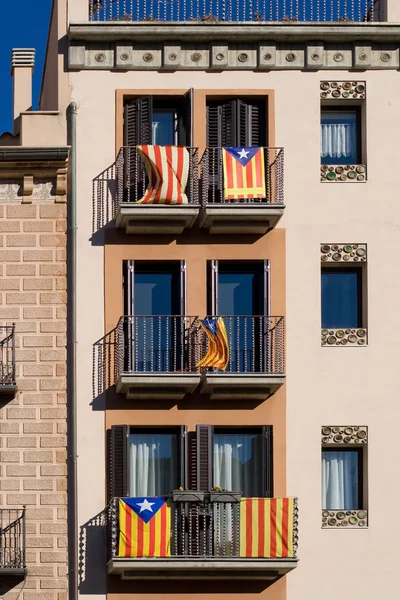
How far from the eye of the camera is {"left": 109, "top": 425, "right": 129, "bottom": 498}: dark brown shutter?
36094 mm

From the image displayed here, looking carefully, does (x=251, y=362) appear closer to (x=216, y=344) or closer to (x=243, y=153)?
(x=216, y=344)

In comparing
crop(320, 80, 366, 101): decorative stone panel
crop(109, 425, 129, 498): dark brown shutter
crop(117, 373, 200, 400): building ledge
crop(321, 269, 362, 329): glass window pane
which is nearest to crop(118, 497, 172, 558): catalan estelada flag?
crop(109, 425, 129, 498): dark brown shutter

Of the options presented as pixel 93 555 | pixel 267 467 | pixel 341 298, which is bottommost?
pixel 93 555

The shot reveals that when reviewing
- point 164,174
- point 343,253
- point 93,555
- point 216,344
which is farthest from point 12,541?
point 343,253

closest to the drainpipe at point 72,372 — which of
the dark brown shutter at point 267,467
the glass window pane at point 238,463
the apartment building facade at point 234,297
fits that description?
the apartment building facade at point 234,297

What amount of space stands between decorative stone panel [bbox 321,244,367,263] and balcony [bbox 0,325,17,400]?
6522 millimetres

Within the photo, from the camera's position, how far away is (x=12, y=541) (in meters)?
35.8

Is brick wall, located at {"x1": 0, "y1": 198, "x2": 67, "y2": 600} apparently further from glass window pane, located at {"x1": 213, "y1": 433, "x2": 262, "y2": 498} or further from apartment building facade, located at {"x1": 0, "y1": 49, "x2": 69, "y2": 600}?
glass window pane, located at {"x1": 213, "y1": 433, "x2": 262, "y2": 498}

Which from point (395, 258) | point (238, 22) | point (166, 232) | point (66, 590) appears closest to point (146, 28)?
point (238, 22)

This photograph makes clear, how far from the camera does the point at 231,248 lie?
122 ft

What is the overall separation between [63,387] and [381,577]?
733cm

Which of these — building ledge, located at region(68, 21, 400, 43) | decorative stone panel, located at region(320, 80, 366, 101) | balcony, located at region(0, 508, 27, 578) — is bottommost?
balcony, located at region(0, 508, 27, 578)

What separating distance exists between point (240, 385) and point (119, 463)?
284cm

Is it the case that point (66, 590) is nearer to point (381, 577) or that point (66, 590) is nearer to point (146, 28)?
point (381, 577)
